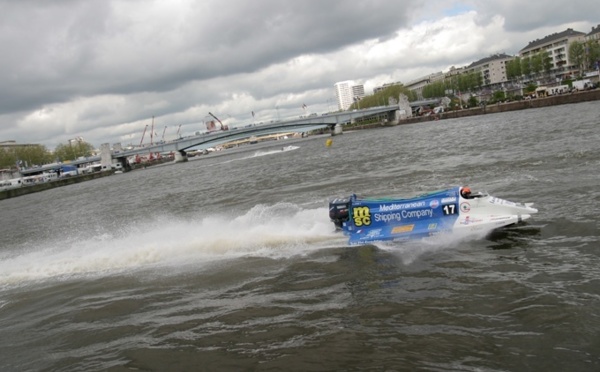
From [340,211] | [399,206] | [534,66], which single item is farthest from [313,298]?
[534,66]

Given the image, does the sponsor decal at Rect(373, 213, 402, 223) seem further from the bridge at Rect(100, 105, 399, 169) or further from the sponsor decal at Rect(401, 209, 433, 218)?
the bridge at Rect(100, 105, 399, 169)

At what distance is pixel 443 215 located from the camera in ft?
45.6

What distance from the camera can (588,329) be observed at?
788cm

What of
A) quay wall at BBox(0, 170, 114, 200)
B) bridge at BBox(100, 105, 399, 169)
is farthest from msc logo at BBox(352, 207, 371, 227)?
quay wall at BBox(0, 170, 114, 200)

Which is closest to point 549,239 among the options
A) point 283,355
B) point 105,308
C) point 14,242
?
Answer: point 283,355

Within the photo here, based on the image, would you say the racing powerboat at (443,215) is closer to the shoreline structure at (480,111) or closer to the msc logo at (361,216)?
the msc logo at (361,216)

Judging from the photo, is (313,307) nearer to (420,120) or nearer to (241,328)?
(241,328)

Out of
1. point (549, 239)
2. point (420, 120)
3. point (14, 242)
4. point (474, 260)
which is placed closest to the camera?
point (474, 260)

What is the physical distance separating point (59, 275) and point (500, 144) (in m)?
35.5

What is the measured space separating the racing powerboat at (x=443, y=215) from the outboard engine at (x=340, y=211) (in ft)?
2.85

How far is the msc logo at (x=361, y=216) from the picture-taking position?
14.7 metres

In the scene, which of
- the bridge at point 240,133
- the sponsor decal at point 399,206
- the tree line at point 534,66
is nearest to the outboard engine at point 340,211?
the sponsor decal at point 399,206

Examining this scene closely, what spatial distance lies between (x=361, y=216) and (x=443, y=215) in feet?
8.30

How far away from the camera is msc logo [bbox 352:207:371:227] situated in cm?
1469
